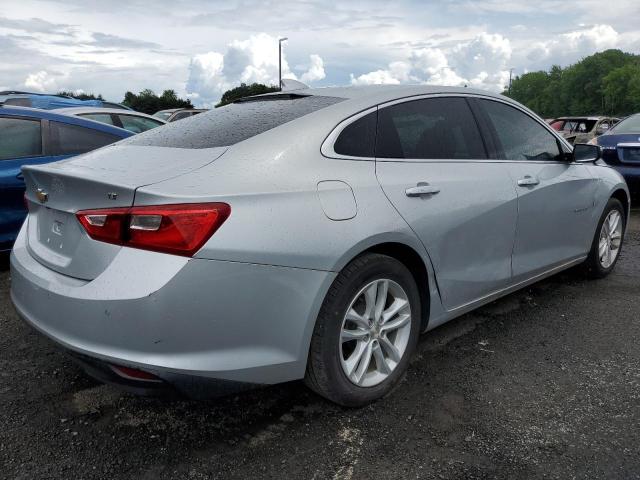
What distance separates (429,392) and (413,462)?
2.02ft

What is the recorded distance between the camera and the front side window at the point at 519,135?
11.8 ft

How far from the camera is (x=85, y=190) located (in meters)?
2.28

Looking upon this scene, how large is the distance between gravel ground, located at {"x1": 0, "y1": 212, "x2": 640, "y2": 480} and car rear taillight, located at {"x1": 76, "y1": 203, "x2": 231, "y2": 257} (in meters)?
0.91

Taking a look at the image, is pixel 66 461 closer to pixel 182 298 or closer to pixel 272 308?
pixel 182 298

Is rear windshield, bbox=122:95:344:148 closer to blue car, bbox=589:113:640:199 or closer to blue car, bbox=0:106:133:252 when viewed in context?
blue car, bbox=0:106:133:252

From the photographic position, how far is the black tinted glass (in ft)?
8.61

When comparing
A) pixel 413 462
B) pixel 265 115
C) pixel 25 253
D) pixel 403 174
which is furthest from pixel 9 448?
pixel 403 174

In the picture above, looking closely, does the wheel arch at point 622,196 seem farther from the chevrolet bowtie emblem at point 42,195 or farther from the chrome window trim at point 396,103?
the chevrolet bowtie emblem at point 42,195

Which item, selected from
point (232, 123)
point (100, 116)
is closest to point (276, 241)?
point (232, 123)

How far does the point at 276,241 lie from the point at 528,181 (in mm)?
2063

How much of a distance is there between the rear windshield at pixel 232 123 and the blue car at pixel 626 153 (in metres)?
6.71

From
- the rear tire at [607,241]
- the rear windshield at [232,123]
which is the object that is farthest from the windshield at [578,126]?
the rear windshield at [232,123]

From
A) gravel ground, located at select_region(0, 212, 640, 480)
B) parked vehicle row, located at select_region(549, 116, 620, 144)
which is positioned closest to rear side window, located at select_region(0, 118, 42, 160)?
gravel ground, located at select_region(0, 212, 640, 480)

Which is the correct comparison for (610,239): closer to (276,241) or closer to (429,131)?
(429,131)
